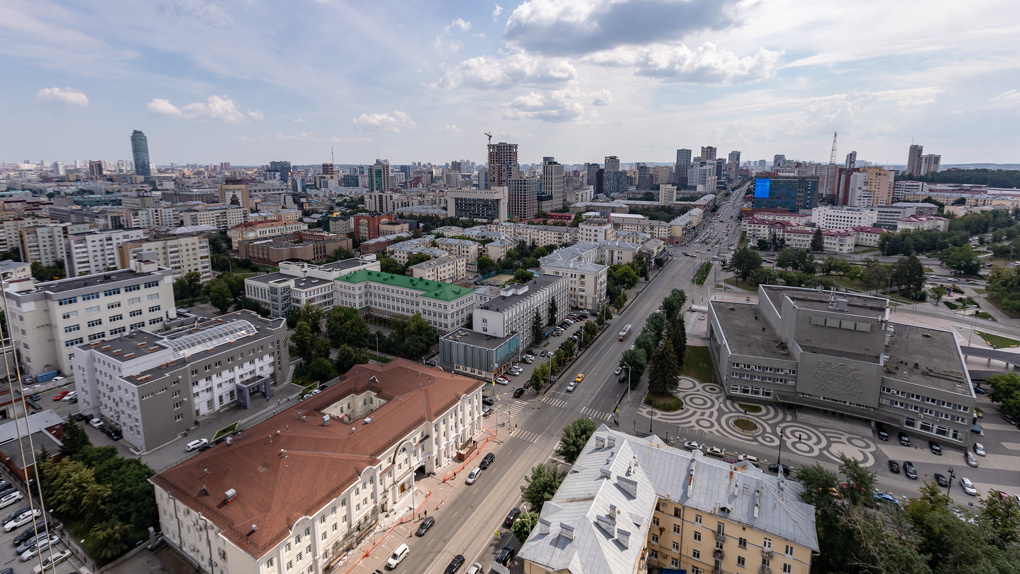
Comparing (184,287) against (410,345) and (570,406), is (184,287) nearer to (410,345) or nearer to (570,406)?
(410,345)

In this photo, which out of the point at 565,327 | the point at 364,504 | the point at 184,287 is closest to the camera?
the point at 364,504

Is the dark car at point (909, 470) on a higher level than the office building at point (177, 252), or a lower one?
lower

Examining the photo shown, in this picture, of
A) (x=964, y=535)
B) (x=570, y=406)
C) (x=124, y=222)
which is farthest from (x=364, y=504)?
(x=124, y=222)

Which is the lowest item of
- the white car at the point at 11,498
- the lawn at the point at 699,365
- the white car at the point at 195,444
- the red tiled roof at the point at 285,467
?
the white car at the point at 11,498

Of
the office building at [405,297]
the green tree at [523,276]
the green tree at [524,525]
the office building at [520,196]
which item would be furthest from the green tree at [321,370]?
the office building at [520,196]

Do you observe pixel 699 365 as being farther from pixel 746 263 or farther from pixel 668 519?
pixel 746 263

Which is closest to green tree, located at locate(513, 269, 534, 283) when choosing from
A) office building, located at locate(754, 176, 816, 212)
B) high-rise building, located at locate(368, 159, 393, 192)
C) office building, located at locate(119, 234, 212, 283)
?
office building, located at locate(119, 234, 212, 283)

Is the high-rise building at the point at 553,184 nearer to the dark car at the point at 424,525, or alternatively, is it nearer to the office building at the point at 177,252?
the office building at the point at 177,252
